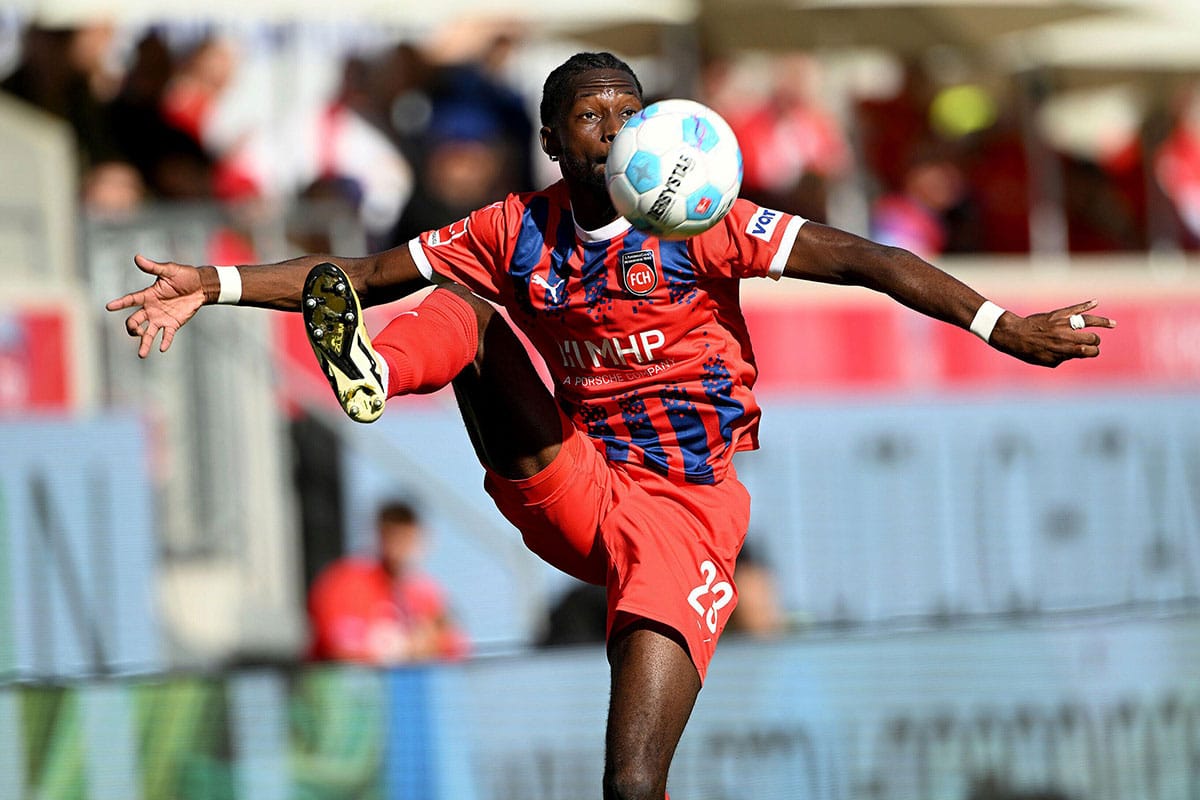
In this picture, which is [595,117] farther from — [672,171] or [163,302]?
[163,302]

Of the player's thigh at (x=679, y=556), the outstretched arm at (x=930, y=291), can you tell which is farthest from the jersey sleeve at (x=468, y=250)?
the outstretched arm at (x=930, y=291)

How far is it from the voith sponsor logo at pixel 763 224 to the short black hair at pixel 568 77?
561mm

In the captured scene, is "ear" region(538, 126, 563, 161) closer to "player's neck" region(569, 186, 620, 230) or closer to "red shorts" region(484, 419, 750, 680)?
"player's neck" region(569, 186, 620, 230)

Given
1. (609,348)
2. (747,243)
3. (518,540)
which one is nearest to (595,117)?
(747,243)

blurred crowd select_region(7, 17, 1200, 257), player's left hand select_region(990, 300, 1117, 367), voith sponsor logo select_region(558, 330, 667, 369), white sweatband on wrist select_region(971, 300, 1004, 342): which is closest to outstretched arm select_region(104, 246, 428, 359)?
voith sponsor logo select_region(558, 330, 667, 369)

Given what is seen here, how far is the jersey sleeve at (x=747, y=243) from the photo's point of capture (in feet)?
19.7

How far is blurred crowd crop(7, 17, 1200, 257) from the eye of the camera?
1213cm

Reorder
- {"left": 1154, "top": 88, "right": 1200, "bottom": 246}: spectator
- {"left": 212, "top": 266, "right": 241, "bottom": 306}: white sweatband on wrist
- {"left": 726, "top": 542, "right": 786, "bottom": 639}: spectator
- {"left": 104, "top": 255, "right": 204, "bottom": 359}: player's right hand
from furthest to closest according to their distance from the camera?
{"left": 1154, "top": 88, "right": 1200, "bottom": 246}: spectator, {"left": 726, "top": 542, "right": 786, "bottom": 639}: spectator, {"left": 212, "top": 266, "right": 241, "bottom": 306}: white sweatband on wrist, {"left": 104, "top": 255, "right": 204, "bottom": 359}: player's right hand

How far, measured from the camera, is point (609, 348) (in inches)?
249

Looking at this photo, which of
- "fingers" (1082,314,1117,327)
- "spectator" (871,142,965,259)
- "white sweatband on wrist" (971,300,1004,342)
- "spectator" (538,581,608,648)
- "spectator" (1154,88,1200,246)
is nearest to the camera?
"fingers" (1082,314,1117,327)

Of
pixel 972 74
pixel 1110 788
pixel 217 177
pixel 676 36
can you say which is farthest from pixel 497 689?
pixel 972 74

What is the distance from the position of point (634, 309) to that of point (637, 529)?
2.48 feet

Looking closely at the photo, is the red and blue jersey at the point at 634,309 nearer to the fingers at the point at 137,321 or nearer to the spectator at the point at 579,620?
the fingers at the point at 137,321

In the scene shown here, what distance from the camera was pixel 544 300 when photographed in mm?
6285
